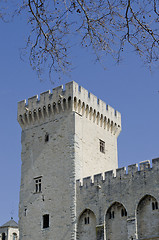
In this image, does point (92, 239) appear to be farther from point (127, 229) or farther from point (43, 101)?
point (43, 101)

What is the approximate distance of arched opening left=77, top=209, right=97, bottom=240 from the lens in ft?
77.5

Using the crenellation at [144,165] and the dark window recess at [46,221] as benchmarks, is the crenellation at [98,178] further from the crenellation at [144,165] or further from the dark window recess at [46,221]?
the dark window recess at [46,221]

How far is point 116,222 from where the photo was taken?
74.5 ft

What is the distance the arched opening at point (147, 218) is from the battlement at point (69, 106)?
796 cm

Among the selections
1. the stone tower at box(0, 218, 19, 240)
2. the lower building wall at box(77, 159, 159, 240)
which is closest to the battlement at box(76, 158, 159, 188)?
the lower building wall at box(77, 159, 159, 240)

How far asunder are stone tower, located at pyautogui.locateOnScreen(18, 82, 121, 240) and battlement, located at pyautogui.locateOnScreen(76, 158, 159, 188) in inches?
34.4

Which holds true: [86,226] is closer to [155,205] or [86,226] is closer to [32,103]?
[155,205]

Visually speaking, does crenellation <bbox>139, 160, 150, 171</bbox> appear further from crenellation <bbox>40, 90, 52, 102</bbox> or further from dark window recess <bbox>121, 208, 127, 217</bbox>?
crenellation <bbox>40, 90, 52, 102</bbox>

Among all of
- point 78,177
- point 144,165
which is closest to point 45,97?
point 78,177

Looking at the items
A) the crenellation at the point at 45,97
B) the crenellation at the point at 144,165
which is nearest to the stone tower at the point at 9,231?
the crenellation at the point at 45,97

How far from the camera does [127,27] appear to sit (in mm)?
7398

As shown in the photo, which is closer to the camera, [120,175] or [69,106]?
[120,175]

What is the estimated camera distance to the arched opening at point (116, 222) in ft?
73.6

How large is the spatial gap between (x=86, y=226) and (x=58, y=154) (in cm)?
494
